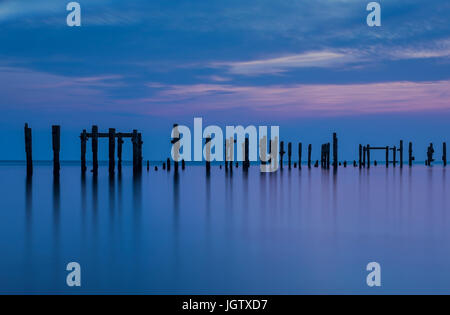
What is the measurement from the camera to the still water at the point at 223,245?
234 inches

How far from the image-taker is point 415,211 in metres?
12.9

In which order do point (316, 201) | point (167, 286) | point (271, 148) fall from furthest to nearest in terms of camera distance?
1. point (271, 148)
2. point (316, 201)
3. point (167, 286)

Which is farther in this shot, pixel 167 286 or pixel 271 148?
pixel 271 148

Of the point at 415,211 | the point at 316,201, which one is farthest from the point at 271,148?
the point at 415,211

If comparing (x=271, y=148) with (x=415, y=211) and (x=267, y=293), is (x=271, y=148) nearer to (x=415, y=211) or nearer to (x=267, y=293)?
(x=415, y=211)

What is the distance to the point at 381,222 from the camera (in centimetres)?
1091

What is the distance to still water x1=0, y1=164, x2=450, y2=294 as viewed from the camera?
19.5ft

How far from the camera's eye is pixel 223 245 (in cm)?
833

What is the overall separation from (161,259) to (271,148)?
30193mm

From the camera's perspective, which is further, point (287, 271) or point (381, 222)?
point (381, 222)

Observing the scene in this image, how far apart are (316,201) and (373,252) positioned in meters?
7.47
